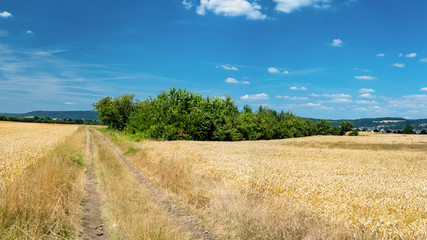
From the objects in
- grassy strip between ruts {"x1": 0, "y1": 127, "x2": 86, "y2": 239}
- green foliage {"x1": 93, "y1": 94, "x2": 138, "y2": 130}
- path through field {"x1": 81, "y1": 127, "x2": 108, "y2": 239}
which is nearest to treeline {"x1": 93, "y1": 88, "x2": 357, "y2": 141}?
green foliage {"x1": 93, "y1": 94, "x2": 138, "y2": 130}

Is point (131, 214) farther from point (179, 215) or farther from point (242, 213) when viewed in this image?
point (242, 213)

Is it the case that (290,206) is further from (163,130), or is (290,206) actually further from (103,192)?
(163,130)

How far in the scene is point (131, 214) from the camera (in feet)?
24.7

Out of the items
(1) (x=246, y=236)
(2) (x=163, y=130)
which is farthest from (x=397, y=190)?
(2) (x=163, y=130)

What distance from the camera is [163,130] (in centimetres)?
3841

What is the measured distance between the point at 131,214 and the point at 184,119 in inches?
1320

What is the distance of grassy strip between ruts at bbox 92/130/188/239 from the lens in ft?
20.5

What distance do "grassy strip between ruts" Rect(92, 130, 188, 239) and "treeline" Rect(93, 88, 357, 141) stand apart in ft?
88.3

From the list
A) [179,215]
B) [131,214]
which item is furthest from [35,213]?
[179,215]

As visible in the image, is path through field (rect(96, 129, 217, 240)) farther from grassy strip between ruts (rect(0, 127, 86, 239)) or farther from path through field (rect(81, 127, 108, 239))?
grassy strip between ruts (rect(0, 127, 86, 239))

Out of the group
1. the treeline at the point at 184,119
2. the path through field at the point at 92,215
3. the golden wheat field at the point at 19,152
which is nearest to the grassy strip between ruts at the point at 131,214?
the path through field at the point at 92,215

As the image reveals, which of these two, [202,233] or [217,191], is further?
[217,191]

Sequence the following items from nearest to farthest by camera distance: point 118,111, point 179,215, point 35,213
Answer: point 35,213, point 179,215, point 118,111

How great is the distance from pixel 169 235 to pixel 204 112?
39.5m
